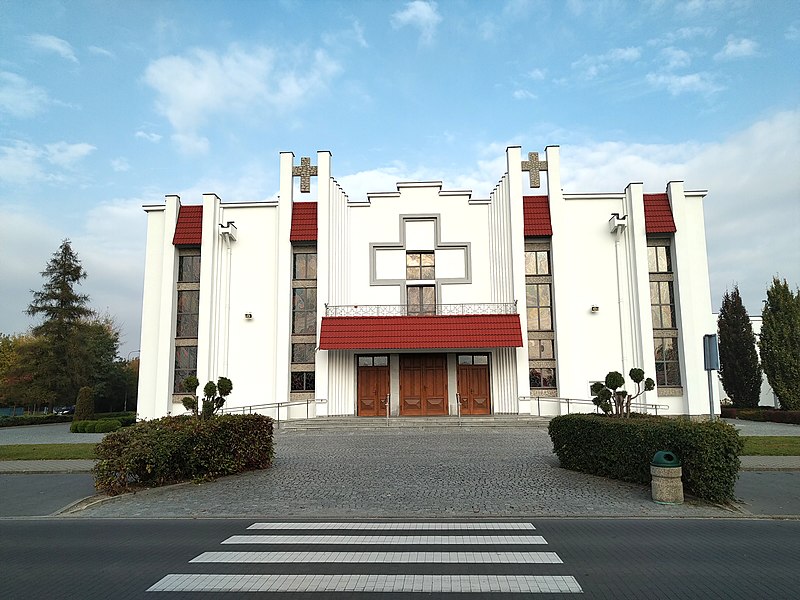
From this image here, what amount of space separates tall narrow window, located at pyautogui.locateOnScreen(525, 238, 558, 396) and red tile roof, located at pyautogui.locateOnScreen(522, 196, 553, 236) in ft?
2.02

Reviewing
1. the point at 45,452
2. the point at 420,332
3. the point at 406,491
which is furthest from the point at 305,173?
the point at 406,491

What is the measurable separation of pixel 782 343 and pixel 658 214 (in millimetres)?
8977

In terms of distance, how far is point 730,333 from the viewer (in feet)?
95.2

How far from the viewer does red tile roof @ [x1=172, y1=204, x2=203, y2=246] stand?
25891 mm

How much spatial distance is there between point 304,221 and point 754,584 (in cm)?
2291

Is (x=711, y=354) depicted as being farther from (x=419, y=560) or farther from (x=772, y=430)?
(x=772, y=430)

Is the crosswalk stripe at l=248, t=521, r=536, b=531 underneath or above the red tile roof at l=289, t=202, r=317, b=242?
underneath

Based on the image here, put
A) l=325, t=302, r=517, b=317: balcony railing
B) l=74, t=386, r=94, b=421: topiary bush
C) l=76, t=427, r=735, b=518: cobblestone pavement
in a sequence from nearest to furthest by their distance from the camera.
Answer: l=76, t=427, r=735, b=518: cobblestone pavement → l=325, t=302, r=517, b=317: balcony railing → l=74, t=386, r=94, b=421: topiary bush

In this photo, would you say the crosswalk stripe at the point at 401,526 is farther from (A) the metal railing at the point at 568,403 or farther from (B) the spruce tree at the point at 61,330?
(B) the spruce tree at the point at 61,330

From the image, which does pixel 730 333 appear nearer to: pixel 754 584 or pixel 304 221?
pixel 304 221

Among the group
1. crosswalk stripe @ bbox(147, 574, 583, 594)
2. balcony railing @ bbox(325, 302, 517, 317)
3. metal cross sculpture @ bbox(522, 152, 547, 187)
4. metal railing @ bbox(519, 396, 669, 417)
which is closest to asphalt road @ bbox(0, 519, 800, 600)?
crosswalk stripe @ bbox(147, 574, 583, 594)

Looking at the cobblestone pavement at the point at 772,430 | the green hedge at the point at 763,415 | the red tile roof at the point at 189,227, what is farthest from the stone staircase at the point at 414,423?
the green hedge at the point at 763,415

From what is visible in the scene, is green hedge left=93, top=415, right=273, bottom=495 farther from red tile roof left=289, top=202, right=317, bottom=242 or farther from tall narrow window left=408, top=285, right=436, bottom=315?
red tile roof left=289, top=202, right=317, bottom=242

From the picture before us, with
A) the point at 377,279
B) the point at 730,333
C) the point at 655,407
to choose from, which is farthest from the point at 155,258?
the point at 730,333
